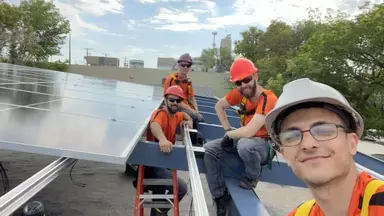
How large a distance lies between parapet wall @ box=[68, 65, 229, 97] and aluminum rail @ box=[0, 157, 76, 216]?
43257 mm

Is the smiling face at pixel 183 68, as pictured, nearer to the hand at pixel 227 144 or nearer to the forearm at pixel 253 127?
the hand at pixel 227 144

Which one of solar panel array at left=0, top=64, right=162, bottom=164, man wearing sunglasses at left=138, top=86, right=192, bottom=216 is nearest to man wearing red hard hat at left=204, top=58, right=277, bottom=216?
solar panel array at left=0, top=64, right=162, bottom=164

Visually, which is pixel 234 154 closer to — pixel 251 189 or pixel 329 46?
pixel 251 189

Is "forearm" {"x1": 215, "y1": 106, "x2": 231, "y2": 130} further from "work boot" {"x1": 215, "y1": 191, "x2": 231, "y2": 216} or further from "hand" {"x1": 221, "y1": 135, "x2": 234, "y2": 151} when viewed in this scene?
"work boot" {"x1": 215, "y1": 191, "x2": 231, "y2": 216}

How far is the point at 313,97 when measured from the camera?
1.56m

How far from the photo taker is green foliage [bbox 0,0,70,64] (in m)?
32.3

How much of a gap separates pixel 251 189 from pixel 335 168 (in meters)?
2.43

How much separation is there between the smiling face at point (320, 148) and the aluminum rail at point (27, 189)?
1676mm

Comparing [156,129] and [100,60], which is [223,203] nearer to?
[156,129]

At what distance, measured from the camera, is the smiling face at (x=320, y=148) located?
1.49m

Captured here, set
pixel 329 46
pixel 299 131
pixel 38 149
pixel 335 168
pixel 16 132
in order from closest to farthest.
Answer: pixel 335 168
pixel 299 131
pixel 38 149
pixel 16 132
pixel 329 46

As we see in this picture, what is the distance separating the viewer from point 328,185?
150cm

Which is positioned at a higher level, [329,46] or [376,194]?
[329,46]

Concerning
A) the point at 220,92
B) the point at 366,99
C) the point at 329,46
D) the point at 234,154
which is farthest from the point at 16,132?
the point at 220,92
